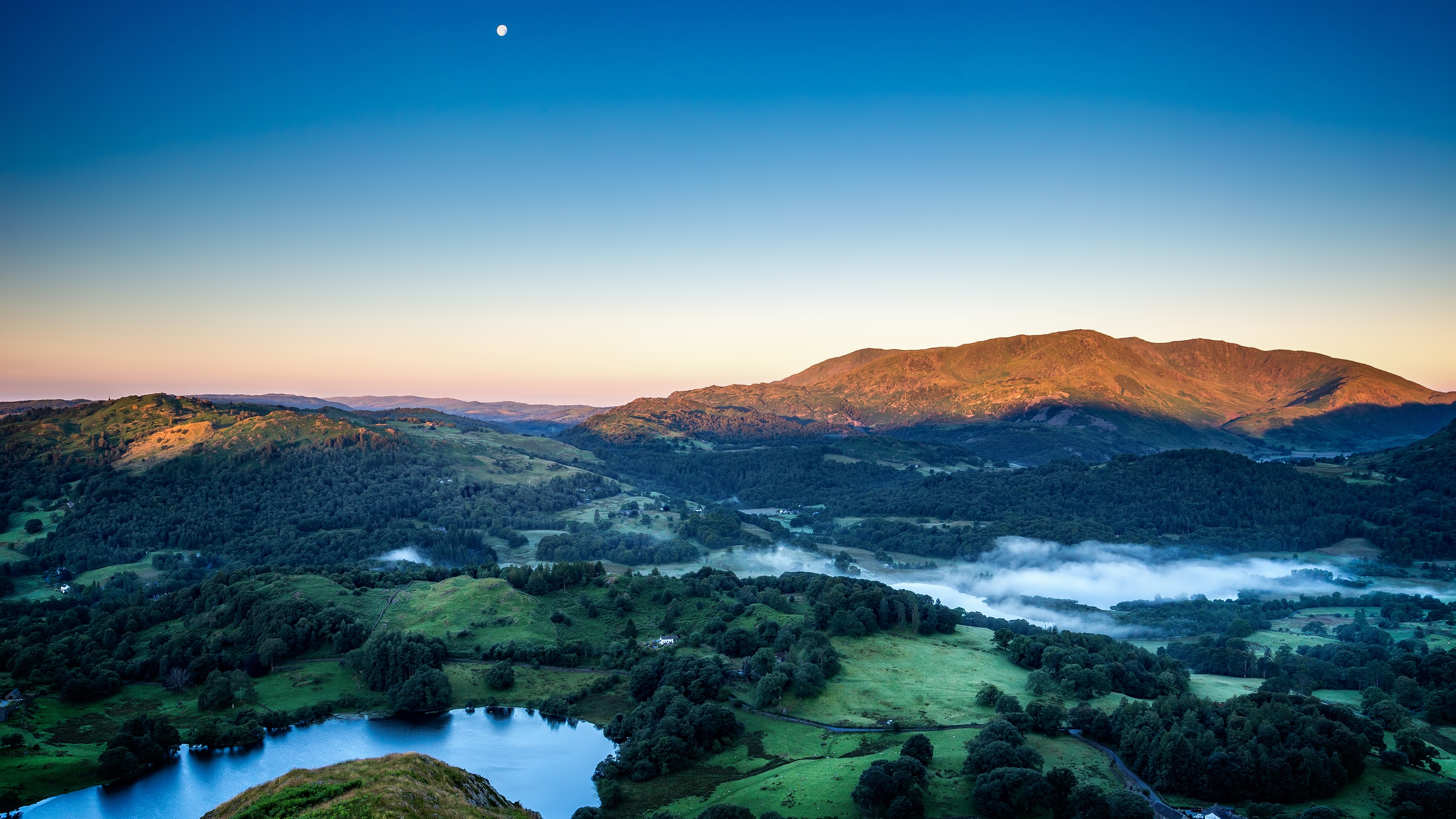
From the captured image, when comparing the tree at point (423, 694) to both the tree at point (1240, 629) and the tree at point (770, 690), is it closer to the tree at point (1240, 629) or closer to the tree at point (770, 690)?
the tree at point (770, 690)

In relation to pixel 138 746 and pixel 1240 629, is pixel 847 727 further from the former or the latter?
pixel 1240 629

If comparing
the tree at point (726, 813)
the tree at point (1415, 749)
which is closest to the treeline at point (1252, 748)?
the tree at point (1415, 749)

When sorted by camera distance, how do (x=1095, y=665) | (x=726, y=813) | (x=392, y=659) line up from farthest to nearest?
(x=392, y=659)
(x=1095, y=665)
(x=726, y=813)

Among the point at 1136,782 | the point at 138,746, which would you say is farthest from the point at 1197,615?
the point at 138,746

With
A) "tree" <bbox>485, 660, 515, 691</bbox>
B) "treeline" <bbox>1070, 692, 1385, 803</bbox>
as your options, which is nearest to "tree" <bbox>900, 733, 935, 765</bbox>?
"treeline" <bbox>1070, 692, 1385, 803</bbox>

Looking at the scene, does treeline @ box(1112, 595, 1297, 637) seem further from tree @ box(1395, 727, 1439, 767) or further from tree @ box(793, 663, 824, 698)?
tree @ box(793, 663, 824, 698)
